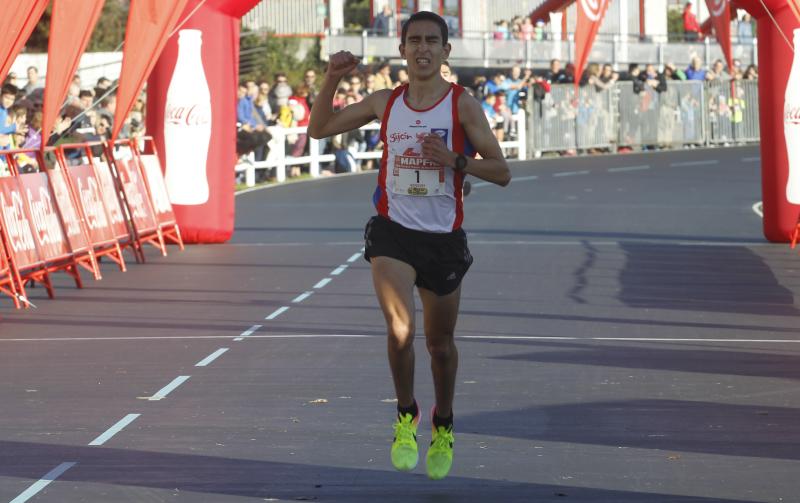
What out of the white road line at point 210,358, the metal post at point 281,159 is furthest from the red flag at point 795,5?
the metal post at point 281,159

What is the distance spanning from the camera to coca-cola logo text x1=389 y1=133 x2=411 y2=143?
7.28m

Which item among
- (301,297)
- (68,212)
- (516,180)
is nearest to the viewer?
(301,297)

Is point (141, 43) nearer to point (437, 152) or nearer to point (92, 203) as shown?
point (92, 203)

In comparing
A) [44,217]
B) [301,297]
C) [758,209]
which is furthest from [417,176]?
[758,209]

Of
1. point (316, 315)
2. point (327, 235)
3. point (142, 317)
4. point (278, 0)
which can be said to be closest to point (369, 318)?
point (316, 315)

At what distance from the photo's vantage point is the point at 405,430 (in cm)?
710

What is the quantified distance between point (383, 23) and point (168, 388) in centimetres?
4518

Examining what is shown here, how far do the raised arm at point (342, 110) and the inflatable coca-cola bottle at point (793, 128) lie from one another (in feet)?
41.7

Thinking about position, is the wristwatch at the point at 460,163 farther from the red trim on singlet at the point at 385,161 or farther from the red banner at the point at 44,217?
the red banner at the point at 44,217

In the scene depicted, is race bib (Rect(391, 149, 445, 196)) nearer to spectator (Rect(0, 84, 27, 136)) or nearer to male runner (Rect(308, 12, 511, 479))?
male runner (Rect(308, 12, 511, 479))

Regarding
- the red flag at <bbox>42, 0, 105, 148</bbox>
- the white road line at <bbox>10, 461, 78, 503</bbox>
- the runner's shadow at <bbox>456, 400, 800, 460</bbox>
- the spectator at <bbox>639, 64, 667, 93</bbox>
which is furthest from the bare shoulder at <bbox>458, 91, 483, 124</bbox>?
the spectator at <bbox>639, 64, 667, 93</bbox>

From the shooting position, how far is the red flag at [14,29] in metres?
14.1

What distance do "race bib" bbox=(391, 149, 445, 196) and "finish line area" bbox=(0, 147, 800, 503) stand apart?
1.17m

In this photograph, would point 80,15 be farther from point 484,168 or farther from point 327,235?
point 484,168
